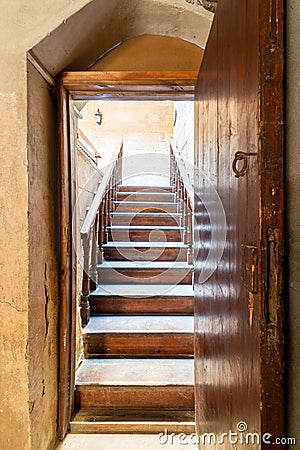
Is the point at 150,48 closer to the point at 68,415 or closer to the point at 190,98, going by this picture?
the point at 190,98

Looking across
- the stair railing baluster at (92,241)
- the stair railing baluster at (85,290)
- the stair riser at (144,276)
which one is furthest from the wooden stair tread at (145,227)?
the stair railing baluster at (85,290)

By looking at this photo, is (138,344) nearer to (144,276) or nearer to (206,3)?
(144,276)

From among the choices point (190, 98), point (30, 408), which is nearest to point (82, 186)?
point (190, 98)

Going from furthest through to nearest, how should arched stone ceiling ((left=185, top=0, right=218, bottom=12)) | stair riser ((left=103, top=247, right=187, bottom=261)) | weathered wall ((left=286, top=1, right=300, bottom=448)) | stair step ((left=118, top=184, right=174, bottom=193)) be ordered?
stair step ((left=118, top=184, right=174, bottom=193)) → stair riser ((left=103, top=247, right=187, bottom=261)) → arched stone ceiling ((left=185, top=0, right=218, bottom=12)) → weathered wall ((left=286, top=1, right=300, bottom=448))

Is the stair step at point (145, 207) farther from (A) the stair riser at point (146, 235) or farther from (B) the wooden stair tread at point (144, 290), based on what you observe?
(B) the wooden stair tread at point (144, 290)

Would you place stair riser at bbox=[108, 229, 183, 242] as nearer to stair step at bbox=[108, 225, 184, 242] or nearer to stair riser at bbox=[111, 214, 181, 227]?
stair step at bbox=[108, 225, 184, 242]

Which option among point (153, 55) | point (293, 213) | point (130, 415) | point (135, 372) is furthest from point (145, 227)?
point (293, 213)

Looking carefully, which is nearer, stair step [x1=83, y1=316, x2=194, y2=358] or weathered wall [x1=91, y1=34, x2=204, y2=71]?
weathered wall [x1=91, y1=34, x2=204, y2=71]

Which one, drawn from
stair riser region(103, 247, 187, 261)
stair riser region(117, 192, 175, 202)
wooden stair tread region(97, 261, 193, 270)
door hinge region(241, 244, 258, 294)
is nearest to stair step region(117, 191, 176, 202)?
stair riser region(117, 192, 175, 202)

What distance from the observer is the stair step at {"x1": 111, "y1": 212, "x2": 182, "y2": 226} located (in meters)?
4.00

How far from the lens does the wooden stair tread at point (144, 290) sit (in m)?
2.76

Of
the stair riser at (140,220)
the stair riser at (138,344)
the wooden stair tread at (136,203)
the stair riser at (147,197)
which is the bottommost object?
the stair riser at (138,344)

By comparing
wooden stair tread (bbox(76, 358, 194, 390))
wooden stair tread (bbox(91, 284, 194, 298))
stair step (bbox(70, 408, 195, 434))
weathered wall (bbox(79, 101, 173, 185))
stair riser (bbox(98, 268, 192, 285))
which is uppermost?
weathered wall (bbox(79, 101, 173, 185))

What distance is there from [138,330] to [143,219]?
185 centimetres
